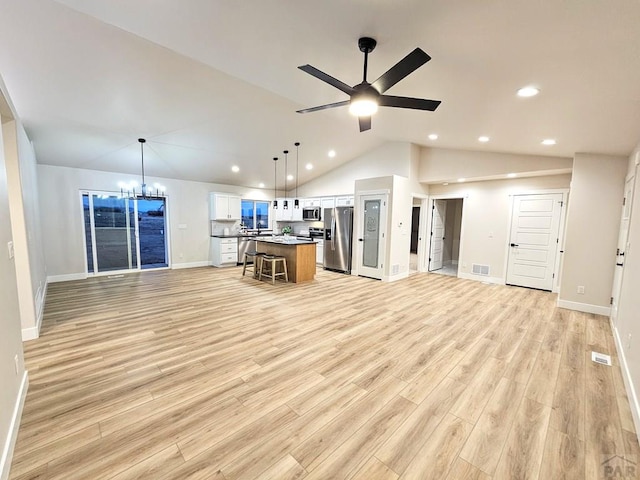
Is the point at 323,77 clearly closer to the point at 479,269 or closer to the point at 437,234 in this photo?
the point at 479,269

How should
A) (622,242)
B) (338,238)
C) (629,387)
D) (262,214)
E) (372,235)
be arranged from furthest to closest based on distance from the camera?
(262,214) < (338,238) < (372,235) < (622,242) < (629,387)

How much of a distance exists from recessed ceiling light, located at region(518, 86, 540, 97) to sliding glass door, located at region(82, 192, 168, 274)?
7848mm

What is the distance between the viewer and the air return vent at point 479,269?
6352 mm

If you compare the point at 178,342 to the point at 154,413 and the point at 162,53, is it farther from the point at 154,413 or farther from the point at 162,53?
the point at 162,53

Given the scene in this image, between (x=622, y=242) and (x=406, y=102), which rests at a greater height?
(x=406, y=102)

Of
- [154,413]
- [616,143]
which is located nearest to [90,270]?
[154,413]

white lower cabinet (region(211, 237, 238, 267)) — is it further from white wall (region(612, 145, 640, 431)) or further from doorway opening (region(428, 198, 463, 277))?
white wall (region(612, 145, 640, 431))

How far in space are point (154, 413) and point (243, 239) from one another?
6514 mm

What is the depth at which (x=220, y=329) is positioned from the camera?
11.4 ft

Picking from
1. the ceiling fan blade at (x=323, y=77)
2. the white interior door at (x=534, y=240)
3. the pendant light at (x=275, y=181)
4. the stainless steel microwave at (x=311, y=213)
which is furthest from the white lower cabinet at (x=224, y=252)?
the white interior door at (x=534, y=240)

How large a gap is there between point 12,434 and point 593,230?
23.0 ft

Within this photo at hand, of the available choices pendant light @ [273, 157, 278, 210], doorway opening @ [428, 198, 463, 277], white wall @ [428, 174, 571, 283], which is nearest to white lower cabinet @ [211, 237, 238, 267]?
pendant light @ [273, 157, 278, 210]

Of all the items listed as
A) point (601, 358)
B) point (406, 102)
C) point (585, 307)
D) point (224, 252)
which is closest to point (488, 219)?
point (585, 307)

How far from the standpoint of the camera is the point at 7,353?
1829 millimetres
